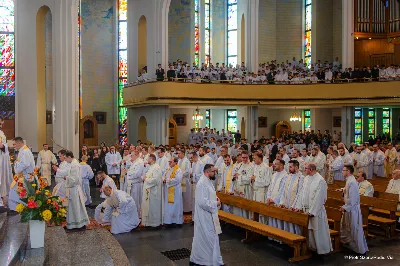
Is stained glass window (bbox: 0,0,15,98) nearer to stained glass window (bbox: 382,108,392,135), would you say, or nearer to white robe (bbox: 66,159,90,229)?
white robe (bbox: 66,159,90,229)

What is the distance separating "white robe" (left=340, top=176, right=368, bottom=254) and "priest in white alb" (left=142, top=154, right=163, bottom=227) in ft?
15.1

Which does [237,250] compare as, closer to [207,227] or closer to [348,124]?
[207,227]

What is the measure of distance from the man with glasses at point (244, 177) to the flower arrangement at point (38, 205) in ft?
16.4

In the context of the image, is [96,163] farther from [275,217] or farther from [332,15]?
[332,15]

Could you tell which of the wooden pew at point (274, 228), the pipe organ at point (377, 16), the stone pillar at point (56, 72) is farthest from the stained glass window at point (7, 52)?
the pipe organ at point (377, 16)

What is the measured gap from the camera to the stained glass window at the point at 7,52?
23.3 m

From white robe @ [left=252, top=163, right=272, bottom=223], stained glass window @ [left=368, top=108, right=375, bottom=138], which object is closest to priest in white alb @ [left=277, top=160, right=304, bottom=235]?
white robe @ [left=252, top=163, right=272, bottom=223]

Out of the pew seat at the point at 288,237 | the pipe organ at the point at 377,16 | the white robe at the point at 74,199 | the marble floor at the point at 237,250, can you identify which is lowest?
the marble floor at the point at 237,250

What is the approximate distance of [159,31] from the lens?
23.8 metres

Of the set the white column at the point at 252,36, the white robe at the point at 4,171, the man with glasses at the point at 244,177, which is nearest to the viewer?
the white robe at the point at 4,171

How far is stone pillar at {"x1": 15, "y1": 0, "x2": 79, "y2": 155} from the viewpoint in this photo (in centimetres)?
2086

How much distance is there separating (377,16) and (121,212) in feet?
70.9

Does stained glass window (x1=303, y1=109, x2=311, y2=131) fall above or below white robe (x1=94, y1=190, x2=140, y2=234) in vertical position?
above

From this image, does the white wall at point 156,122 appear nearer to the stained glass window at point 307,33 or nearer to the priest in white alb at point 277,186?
the stained glass window at point 307,33
